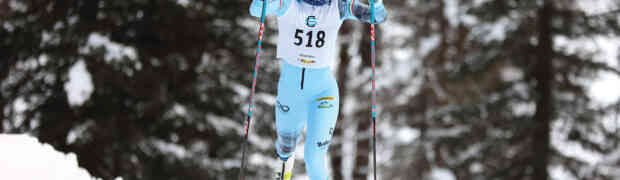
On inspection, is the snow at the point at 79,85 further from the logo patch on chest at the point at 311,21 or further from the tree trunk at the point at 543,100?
the tree trunk at the point at 543,100

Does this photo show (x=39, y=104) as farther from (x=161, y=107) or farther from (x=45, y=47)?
(x=161, y=107)

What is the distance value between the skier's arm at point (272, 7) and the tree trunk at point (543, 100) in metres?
7.78

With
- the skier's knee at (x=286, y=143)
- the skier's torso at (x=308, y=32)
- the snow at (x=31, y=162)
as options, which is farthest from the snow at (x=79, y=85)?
the skier's torso at (x=308, y=32)

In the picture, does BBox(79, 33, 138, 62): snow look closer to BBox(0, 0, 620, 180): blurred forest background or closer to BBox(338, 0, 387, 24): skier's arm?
BBox(0, 0, 620, 180): blurred forest background

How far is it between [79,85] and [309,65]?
17.1 ft

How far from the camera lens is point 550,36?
32.2ft

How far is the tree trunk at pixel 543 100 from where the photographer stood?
984 centimetres

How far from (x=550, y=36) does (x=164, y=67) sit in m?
7.62

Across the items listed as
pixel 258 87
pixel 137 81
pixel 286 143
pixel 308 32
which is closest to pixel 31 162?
pixel 286 143

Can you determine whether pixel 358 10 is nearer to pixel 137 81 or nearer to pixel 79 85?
pixel 79 85

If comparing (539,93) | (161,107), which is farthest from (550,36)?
(161,107)

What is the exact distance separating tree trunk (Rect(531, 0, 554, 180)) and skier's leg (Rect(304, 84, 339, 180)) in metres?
7.51

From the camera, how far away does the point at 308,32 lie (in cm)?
375

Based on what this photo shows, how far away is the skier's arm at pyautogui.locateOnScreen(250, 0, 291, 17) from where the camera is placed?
3631 millimetres
